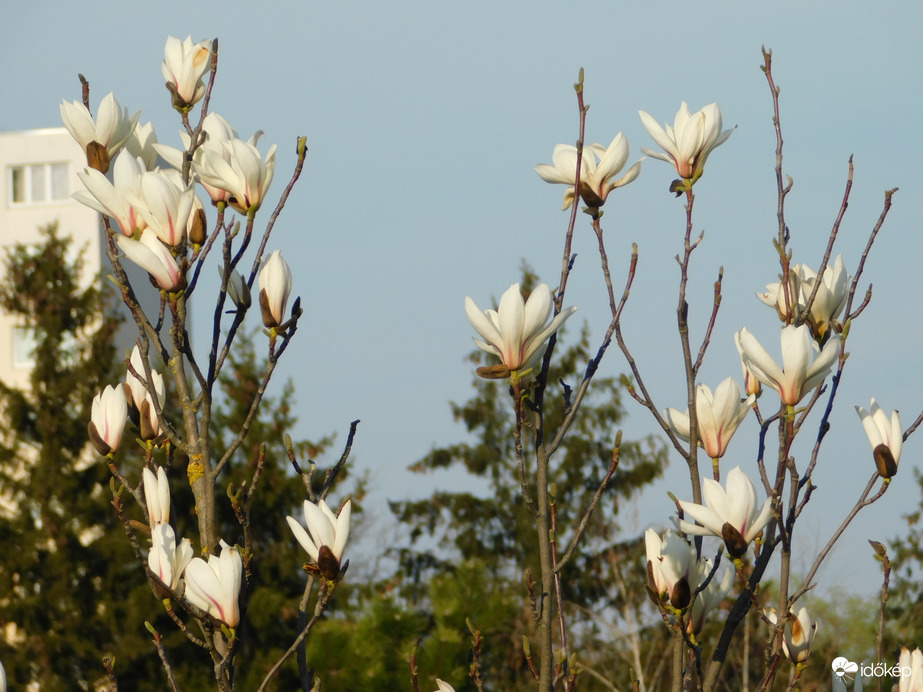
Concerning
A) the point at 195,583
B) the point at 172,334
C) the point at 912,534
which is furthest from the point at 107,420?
the point at 912,534

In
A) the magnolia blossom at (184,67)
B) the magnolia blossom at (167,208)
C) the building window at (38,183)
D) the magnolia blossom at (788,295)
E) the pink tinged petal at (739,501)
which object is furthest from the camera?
the building window at (38,183)

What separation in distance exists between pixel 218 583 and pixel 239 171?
1.90 feet

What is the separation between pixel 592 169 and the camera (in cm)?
167

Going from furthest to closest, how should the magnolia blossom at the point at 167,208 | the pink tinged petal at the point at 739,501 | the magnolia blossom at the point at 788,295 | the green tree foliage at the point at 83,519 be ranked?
the green tree foliage at the point at 83,519
the magnolia blossom at the point at 788,295
the magnolia blossom at the point at 167,208
the pink tinged petal at the point at 739,501

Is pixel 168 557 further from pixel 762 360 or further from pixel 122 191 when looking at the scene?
pixel 762 360

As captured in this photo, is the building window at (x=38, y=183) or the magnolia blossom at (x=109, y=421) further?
the building window at (x=38, y=183)

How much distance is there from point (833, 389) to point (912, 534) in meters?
10.8

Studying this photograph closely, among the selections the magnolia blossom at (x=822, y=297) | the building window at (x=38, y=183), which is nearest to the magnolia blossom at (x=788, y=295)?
the magnolia blossom at (x=822, y=297)

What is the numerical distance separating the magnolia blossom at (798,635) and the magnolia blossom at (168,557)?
81cm

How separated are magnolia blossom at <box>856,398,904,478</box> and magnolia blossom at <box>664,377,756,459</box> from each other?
17 centimetres

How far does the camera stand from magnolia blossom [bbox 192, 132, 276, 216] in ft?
4.91

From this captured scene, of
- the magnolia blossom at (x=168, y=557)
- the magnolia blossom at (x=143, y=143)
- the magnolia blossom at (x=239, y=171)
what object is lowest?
the magnolia blossom at (x=168, y=557)

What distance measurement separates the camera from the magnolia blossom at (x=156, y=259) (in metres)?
1.39

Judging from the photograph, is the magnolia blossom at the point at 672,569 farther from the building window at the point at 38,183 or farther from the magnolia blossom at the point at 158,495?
the building window at the point at 38,183
